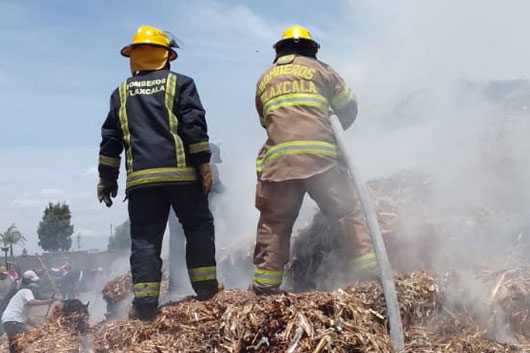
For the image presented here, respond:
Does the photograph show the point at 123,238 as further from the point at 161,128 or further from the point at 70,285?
the point at 161,128

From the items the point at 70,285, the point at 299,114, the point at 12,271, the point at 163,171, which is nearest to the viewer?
the point at 299,114

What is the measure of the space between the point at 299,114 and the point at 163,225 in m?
1.28

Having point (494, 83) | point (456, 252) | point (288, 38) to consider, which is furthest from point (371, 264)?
point (494, 83)

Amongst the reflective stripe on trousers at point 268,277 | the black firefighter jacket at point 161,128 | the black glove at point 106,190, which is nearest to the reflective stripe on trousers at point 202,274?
the reflective stripe on trousers at point 268,277

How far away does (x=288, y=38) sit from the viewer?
425 cm

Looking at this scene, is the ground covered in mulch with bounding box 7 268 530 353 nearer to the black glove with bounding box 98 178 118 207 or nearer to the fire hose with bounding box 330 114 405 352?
the fire hose with bounding box 330 114 405 352

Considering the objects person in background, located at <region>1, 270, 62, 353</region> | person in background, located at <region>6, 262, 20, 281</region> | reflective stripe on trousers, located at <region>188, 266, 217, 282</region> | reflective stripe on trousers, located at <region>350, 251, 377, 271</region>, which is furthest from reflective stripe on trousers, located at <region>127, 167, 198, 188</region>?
person in background, located at <region>6, 262, 20, 281</region>

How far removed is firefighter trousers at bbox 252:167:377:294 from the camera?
3832 mm

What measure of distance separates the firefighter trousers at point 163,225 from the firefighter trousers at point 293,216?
0.42 metres

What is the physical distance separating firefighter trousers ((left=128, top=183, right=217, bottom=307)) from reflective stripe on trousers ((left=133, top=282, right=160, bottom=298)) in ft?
0.14

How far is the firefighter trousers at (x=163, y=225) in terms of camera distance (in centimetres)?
403

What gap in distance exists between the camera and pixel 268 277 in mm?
3803

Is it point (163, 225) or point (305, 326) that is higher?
point (163, 225)

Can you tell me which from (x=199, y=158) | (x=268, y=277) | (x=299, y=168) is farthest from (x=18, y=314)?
(x=299, y=168)
